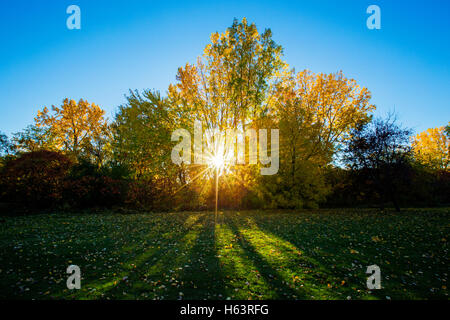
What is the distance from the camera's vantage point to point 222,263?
6.03 metres

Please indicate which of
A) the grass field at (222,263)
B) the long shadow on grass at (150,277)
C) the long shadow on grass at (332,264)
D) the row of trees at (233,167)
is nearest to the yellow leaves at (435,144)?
the row of trees at (233,167)

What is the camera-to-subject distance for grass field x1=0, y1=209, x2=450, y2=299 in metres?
4.48

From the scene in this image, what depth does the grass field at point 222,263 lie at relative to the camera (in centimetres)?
448

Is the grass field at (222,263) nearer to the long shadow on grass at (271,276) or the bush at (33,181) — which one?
the long shadow on grass at (271,276)

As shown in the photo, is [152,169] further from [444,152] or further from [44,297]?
[444,152]

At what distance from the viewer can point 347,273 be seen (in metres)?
5.46

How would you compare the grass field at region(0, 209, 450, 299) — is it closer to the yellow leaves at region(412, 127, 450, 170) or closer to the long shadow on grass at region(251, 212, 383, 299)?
the long shadow on grass at region(251, 212, 383, 299)

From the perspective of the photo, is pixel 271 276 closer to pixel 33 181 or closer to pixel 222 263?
pixel 222 263

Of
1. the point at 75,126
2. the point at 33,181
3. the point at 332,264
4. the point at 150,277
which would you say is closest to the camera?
the point at 150,277

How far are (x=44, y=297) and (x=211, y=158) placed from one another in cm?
1647

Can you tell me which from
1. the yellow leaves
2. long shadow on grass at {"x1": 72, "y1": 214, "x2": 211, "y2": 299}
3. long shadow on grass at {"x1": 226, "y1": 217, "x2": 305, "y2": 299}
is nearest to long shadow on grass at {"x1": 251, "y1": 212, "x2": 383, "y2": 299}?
long shadow on grass at {"x1": 226, "y1": 217, "x2": 305, "y2": 299}

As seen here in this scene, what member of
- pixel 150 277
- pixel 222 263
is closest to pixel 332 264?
pixel 222 263

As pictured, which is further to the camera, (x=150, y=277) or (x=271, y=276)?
(x=271, y=276)
